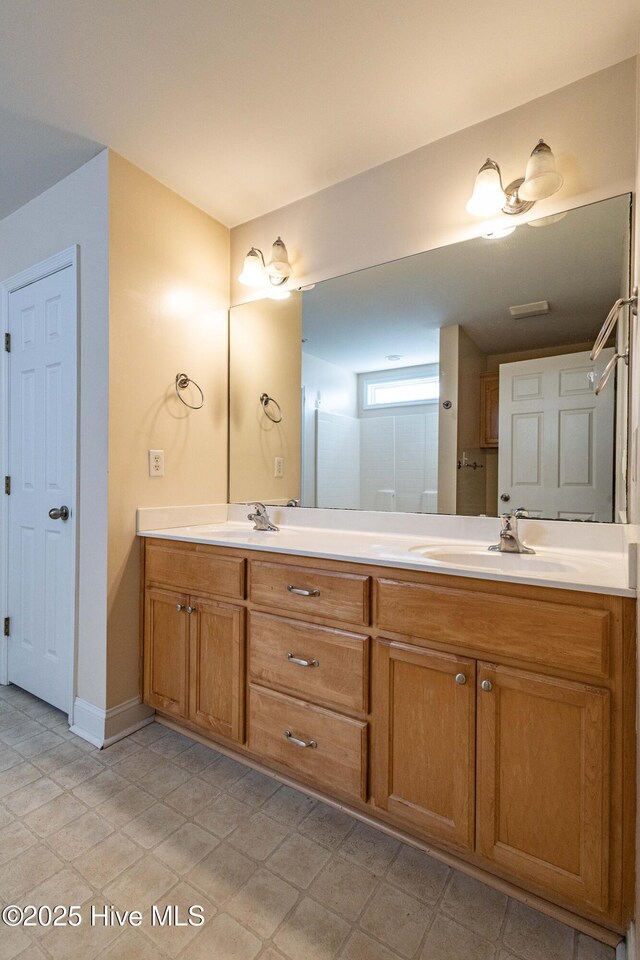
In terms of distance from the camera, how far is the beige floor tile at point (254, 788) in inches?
60.9

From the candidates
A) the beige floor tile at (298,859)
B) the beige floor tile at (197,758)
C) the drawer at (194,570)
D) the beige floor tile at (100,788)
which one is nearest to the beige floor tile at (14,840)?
the beige floor tile at (100,788)

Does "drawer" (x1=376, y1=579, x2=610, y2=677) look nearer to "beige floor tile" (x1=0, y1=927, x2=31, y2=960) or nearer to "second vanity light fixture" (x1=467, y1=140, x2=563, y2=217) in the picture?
"beige floor tile" (x1=0, y1=927, x2=31, y2=960)

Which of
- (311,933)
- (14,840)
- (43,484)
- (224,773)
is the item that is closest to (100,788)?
(14,840)

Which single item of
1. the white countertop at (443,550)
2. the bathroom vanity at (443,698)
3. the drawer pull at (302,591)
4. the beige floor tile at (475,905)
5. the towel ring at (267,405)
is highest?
the towel ring at (267,405)

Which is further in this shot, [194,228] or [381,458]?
[194,228]

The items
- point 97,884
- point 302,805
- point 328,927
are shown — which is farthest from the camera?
point 302,805

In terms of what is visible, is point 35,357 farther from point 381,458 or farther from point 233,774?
point 233,774

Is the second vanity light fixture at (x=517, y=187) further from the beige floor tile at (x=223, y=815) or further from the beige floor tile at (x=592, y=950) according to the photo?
the beige floor tile at (x=223, y=815)

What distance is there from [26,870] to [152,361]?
5.75 feet

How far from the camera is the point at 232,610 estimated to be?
65.4 inches

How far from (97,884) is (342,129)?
2.52 meters

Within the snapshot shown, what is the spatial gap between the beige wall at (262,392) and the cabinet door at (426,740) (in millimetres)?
1071

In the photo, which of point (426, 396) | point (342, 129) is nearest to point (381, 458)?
point (426, 396)

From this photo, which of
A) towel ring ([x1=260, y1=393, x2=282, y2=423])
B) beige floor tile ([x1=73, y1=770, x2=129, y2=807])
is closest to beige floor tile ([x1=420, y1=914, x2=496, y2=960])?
beige floor tile ([x1=73, y1=770, x2=129, y2=807])
